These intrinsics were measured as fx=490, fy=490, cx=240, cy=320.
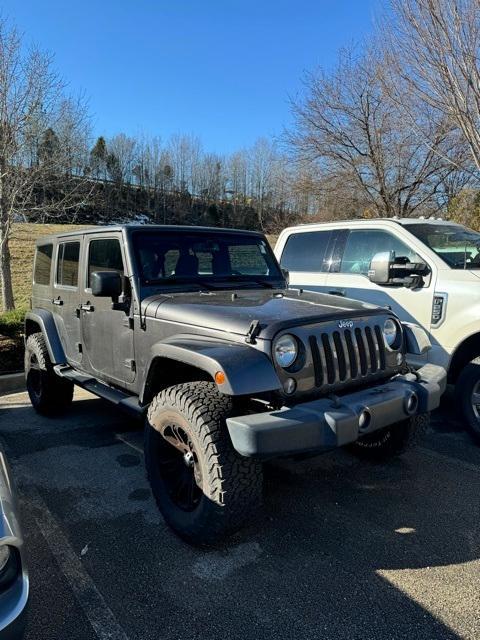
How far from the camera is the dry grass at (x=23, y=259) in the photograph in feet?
40.9

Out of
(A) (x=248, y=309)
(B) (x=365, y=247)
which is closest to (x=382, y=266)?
(B) (x=365, y=247)

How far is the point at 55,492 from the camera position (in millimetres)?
3615

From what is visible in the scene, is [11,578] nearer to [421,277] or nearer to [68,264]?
[68,264]

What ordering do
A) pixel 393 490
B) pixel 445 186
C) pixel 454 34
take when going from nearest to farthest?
pixel 393 490 → pixel 454 34 → pixel 445 186

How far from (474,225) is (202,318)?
12325mm

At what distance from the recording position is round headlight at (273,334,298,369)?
106 inches

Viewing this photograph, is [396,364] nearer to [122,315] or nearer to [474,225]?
[122,315]

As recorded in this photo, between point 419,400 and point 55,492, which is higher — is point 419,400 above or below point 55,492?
above

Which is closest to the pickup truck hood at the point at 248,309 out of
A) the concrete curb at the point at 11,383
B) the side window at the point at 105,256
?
the side window at the point at 105,256

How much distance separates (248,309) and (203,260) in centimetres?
117

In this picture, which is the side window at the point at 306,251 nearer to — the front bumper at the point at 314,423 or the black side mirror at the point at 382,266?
the black side mirror at the point at 382,266

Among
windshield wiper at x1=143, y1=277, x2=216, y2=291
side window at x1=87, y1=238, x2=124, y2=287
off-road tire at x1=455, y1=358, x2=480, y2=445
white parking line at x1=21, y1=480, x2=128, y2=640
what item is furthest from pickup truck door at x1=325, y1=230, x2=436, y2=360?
white parking line at x1=21, y1=480, x2=128, y2=640

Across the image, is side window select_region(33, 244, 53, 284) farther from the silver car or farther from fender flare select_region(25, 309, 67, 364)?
the silver car

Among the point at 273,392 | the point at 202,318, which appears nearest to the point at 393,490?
the point at 273,392
